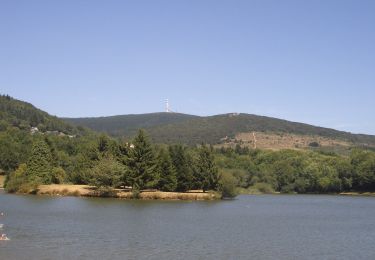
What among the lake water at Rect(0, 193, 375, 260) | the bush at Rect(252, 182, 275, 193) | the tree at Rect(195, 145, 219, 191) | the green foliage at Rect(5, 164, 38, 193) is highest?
the tree at Rect(195, 145, 219, 191)

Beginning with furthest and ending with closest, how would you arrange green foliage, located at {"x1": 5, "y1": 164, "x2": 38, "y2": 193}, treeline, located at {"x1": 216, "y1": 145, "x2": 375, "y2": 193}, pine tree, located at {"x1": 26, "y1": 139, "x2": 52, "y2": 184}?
treeline, located at {"x1": 216, "y1": 145, "x2": 375, "y2": 193} → pine tree, located at {"x1": 26, "y1": 139, "x2": 52, "y2": 184} → green foliage, located at {"x1": 5, "y1": 164, "x2": 38, "y2": 193}

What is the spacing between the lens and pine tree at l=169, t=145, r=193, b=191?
9469 centimetres

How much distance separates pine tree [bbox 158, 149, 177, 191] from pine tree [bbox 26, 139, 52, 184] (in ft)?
69.3

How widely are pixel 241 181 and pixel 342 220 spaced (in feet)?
290

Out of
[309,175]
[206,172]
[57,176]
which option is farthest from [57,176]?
[309,175]

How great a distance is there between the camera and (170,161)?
93.6 meters

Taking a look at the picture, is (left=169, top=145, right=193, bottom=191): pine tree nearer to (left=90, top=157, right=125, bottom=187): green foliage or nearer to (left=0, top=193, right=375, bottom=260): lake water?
(left=90, top=157, right=125, bottom=187): green foliage

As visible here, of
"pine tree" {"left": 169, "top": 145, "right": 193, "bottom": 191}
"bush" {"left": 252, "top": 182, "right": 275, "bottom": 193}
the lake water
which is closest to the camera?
the lake water

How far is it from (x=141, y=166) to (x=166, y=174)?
5.35 metres

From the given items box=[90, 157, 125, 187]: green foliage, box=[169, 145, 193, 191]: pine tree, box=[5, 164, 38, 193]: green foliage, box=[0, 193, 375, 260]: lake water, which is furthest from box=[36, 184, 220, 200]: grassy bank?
box=[0, 193, 375, 260]: lake water

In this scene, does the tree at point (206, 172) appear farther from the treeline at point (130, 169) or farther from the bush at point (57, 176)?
the bush at point (57, 176)

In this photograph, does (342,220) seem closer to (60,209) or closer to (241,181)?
(60,209)

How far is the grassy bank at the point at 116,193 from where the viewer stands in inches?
3514

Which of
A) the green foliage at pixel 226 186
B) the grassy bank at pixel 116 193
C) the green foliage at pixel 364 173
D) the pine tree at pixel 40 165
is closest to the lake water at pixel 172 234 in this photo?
the grassy bank at pixel 116 193
